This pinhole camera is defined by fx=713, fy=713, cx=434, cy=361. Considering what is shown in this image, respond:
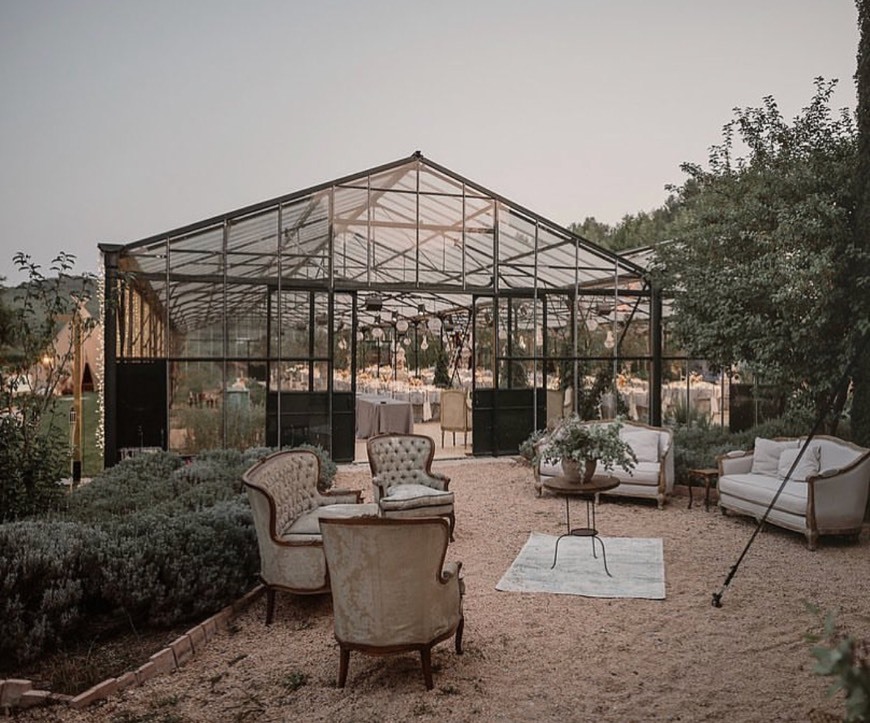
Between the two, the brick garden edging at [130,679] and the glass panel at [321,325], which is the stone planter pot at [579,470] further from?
the glass panel at [321,325]

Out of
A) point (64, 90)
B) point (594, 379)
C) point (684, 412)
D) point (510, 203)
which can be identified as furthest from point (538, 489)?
point (64, 90)

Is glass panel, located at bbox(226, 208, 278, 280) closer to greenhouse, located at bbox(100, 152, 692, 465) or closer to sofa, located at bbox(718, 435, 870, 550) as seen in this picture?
greenhouse, located at bbox(100, 152, 692, 465)

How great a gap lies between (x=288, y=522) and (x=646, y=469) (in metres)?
4.77

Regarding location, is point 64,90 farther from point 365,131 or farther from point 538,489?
point 538,489

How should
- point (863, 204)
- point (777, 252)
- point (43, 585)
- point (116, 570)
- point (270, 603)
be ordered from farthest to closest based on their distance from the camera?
point (777, 252), point (863, 204), point (270, 603), point (116, 570), point (43, 585)

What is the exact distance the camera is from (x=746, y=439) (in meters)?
10.5

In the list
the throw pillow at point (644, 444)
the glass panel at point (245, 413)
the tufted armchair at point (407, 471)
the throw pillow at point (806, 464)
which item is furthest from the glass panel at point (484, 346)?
the throw pillow at point (806, 464)

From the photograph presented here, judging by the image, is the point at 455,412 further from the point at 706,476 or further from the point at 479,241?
the point at 706,476

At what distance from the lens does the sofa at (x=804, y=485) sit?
6.66m

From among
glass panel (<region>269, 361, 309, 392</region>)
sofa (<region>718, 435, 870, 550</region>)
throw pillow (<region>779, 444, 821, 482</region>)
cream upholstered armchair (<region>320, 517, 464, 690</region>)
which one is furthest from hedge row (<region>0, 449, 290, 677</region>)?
throw pillow (<region>779, 444, 821, 482</region>)

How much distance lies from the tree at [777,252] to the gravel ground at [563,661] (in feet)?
10.4

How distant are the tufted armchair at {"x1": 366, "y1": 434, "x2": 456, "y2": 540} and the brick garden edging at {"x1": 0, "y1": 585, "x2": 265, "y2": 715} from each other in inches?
94.3

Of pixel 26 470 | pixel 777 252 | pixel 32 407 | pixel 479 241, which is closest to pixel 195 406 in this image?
pixel 32 407

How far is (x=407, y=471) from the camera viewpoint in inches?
293
